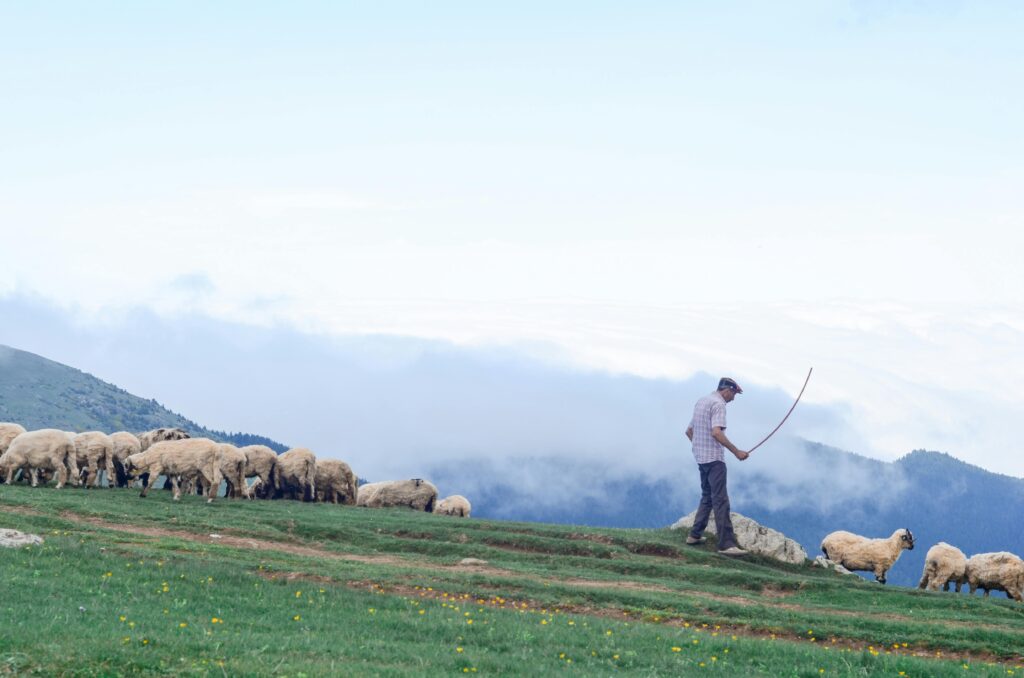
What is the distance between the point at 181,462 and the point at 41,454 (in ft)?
15.7

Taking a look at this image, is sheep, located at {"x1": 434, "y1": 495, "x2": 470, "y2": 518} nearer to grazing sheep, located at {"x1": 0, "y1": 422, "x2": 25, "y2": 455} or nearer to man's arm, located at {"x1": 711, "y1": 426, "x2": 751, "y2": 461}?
grazing sheep, located at {"x1": 0, "y1": 422, "x2": 25, "y2": 455}

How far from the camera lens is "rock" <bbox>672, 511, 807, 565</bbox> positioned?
108 feet

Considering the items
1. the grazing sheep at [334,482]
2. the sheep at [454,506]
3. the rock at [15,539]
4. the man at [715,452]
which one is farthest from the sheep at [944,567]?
the rock at [15,539]

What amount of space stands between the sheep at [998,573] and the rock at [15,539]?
28.8 metres

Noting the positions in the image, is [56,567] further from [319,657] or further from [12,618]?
[319,657]

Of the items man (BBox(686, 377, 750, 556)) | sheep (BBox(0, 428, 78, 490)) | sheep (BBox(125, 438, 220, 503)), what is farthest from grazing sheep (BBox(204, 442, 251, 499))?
man (BBox(686, 377, 750, 556))

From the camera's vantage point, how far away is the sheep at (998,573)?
3600 centimetres

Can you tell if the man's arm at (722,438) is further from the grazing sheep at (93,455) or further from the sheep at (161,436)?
the sheep at (161,436)

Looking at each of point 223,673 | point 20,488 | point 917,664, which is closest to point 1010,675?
point 917,664

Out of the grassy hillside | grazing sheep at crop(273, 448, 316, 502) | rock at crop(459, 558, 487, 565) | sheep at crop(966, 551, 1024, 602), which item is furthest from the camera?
grazing sheep at crop(273, 448, 316, 502)

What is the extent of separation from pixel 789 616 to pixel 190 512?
1799 cm

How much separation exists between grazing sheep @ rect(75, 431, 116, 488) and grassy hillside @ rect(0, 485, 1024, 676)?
20.5 feet

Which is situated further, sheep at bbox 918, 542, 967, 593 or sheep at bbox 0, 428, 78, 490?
sheep at bbox 0, 428, 78, 490

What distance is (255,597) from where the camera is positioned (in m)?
18.8
